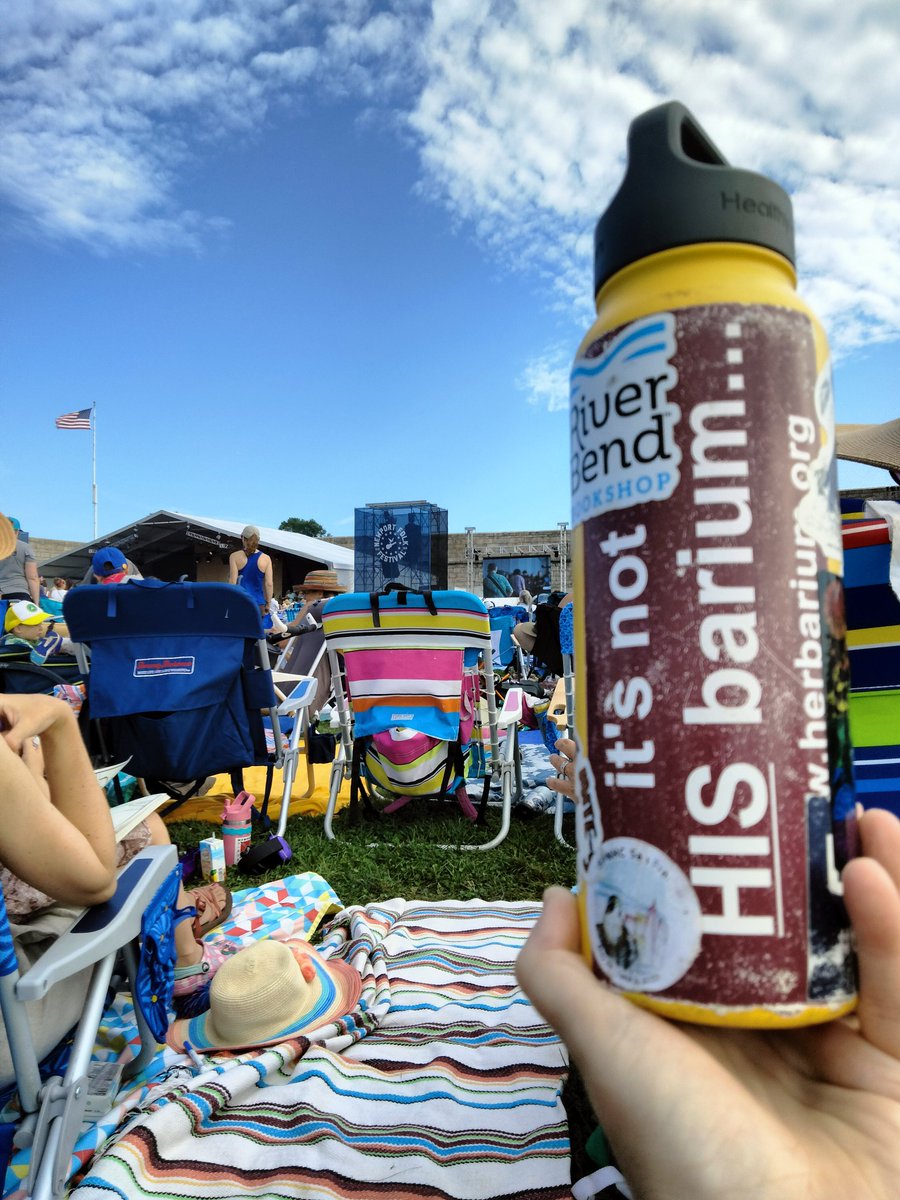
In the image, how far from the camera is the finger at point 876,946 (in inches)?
18.9

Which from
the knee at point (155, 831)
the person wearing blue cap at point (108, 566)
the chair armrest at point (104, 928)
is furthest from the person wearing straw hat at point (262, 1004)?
the person wearing blue cap at point (108, 566)

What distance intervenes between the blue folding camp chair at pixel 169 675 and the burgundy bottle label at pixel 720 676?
3084mm

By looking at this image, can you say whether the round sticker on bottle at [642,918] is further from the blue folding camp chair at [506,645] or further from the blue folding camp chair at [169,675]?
the blue folding camp chair at [506,645]

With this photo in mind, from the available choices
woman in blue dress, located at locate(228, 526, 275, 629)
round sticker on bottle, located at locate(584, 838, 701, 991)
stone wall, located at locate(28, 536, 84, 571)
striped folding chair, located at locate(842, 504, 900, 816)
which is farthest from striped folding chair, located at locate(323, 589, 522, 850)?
stone wall, located at locate(28, 536, 84, 571)

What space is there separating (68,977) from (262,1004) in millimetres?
579

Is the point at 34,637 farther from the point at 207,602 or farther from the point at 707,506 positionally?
the point at 707,506

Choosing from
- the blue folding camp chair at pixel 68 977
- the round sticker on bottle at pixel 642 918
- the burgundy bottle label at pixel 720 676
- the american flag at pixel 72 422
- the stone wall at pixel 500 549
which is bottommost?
the blue folding camp chair at pixel 68 977

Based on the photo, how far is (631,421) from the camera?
1.73 feet

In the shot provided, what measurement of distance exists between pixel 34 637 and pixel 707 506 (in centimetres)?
546

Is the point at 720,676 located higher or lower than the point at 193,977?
higher

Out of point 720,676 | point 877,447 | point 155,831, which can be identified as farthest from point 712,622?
point 877,447

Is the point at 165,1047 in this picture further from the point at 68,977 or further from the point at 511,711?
the point at 511,711

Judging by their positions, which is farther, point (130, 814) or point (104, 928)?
point (130, 814)

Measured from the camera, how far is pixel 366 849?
3.48 meters
